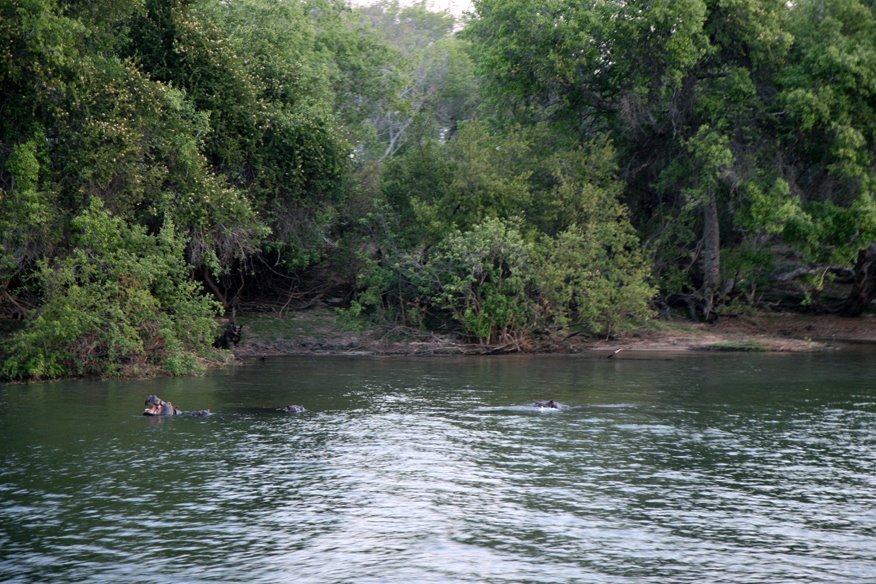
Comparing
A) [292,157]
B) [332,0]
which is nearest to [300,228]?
[292,157]

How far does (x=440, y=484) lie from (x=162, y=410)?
8.03m

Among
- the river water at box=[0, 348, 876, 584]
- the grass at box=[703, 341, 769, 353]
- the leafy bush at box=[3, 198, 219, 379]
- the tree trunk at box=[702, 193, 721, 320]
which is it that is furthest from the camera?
the tree trunk at box=[702, 193, 721, 320]

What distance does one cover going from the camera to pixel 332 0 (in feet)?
179

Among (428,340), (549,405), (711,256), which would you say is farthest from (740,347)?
(549,405)

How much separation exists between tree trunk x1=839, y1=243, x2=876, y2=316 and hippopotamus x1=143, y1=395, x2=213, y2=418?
2947cm

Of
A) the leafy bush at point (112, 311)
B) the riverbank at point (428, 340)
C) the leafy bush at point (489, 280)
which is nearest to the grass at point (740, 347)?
the riverbank at point (428, 340)

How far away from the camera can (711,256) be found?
41.7 m

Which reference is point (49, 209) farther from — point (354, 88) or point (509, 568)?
point (354, 88)

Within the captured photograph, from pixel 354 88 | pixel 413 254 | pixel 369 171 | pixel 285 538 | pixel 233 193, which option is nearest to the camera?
pixel 285 538

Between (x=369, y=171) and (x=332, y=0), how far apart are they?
16078mm

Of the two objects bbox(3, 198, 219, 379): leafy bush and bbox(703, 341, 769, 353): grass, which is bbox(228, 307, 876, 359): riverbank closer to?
bbox(703, 341, 769, 353): grass

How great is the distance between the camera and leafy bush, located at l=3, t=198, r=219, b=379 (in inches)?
1071

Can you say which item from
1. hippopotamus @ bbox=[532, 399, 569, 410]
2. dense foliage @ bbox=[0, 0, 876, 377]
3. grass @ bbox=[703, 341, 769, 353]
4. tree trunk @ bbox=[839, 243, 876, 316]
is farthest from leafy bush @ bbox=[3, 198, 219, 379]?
tree trunk @ bbox=[839, 243, 876, 316]

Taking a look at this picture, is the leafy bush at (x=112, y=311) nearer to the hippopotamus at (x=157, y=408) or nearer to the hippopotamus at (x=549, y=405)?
the hippopotamus at (x=157, y=408)
